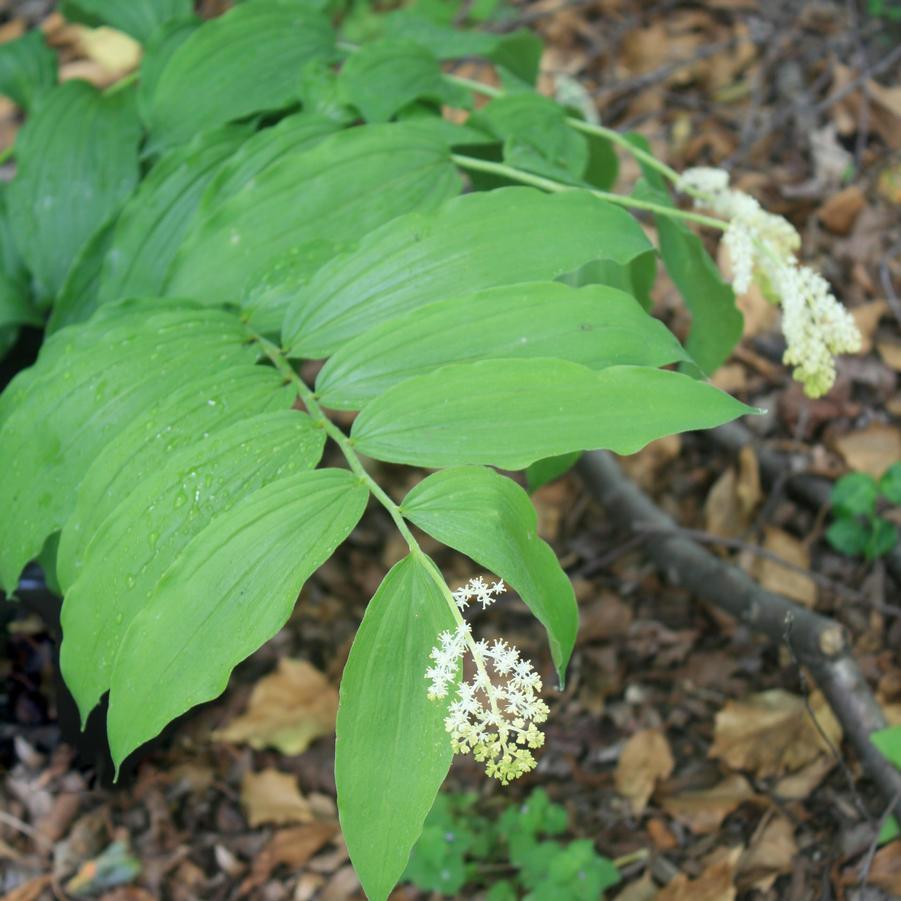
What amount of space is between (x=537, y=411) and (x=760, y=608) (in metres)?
1.35

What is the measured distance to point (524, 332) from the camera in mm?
1521

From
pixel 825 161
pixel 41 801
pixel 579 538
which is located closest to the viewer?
pixel 41 801

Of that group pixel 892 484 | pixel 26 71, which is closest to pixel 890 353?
pixel 892 484

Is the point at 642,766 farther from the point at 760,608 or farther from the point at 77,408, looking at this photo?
the point at 77,408

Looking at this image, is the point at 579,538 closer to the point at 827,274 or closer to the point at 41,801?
the point at 827,274

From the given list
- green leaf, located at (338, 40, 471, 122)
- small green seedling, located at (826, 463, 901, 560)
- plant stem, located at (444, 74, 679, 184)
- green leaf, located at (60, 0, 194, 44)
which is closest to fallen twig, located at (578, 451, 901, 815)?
A: small green seedling, located at (826, 463, 901, 560)

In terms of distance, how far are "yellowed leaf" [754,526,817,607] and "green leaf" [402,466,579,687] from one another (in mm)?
1594

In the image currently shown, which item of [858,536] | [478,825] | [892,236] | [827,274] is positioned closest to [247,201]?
[478,825]

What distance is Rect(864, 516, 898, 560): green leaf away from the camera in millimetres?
2723

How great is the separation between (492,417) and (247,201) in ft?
2.86

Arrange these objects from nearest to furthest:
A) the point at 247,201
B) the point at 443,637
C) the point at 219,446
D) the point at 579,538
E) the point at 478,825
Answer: the point at 443,637 → the point at 219,446 → the point at 247,201 → the point at 478,825 → the point at 579,538

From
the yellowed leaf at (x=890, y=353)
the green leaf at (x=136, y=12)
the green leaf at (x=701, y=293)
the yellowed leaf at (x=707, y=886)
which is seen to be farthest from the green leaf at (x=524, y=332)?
the yellowed leaf at (x=890, y=353)

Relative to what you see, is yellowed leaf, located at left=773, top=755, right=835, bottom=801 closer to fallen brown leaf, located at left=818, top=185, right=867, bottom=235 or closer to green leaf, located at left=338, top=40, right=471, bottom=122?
green leaf, located at left=338, top=40, right=471, bottom=122

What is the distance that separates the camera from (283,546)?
1333 mm
